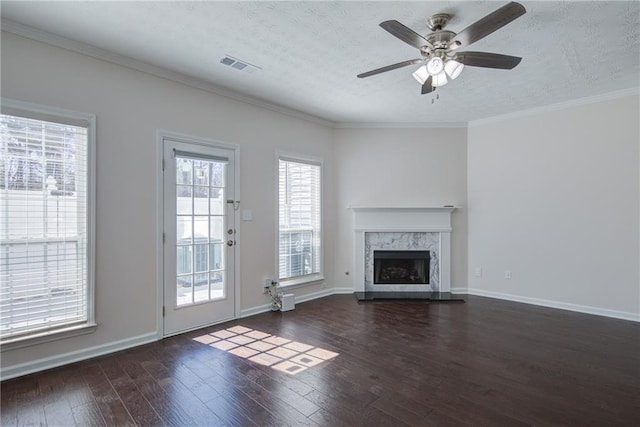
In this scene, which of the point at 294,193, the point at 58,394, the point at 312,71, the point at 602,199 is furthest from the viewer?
the point at 294,193

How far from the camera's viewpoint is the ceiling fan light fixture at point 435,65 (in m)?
2.53

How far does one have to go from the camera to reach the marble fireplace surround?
5219mm

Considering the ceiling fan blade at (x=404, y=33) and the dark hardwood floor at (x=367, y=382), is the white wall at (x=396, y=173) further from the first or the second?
the ceiling fan blade at (x=404, y=33)

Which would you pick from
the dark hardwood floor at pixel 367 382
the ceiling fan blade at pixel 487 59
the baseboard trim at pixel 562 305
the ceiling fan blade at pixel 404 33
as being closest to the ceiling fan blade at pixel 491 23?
the ceiling fan blade at pixel 487 59

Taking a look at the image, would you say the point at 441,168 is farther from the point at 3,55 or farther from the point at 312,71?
the point at 3,55

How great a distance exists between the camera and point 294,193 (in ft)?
15.9

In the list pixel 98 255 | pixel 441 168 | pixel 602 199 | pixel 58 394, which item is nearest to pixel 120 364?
pixel 58 394

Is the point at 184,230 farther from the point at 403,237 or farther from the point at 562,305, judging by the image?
the point at 562,305

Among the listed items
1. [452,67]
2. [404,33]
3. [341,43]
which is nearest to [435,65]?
[452,67]

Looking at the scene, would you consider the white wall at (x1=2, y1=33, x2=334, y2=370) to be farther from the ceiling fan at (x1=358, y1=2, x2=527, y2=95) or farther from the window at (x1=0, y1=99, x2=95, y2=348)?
the ceiling fan at (x1=358, y1=2, x2=527, y2=95)

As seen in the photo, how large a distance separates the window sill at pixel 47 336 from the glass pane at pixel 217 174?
1.83 meters

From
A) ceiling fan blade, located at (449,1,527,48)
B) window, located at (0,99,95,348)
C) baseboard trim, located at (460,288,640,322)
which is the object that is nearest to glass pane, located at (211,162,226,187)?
window, located at (0,99,95,348)

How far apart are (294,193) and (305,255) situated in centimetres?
97

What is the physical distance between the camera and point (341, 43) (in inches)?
113
